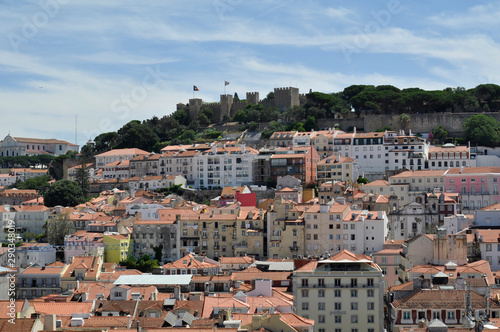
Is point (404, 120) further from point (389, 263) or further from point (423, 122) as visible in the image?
point (389, 263)

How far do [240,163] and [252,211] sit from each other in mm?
21013

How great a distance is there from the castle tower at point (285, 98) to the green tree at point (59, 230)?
159 feet

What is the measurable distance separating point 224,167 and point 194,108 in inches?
1390

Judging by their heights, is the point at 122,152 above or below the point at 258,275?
above

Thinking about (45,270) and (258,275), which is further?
(45,270)

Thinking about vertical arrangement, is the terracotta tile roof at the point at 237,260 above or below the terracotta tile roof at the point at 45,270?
above

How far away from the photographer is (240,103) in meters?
123

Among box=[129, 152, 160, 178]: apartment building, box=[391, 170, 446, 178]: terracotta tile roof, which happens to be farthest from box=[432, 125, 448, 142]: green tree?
box=[129, 152, 160, 178]: apartment building

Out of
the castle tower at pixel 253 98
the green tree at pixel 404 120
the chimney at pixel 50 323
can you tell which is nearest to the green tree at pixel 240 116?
the castle tower at pixel 253 98

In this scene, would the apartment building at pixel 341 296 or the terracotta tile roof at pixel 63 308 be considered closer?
the terracotta tile roof at pixel 63 308

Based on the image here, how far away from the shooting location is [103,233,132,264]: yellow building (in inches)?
2638

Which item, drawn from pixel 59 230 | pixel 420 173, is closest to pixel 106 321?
pixel 59 230

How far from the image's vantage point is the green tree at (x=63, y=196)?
88.7 m

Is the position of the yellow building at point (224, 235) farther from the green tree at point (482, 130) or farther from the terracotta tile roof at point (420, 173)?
the green tree at point (482, 130)
